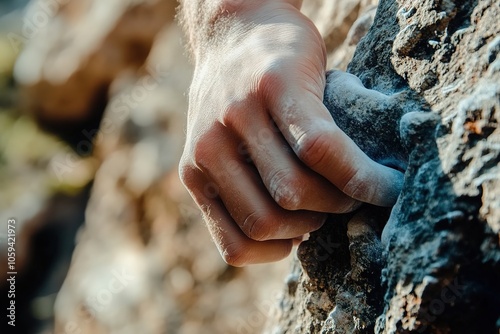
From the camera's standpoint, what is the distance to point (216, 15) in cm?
86

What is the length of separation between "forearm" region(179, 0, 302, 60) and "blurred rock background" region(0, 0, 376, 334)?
0.47 metres

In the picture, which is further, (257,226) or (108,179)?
(108,179)

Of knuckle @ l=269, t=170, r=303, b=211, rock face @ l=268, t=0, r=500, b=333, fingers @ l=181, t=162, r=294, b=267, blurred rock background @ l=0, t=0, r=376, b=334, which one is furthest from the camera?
blurred rock background @ l=0, t=0, r=376, b=334

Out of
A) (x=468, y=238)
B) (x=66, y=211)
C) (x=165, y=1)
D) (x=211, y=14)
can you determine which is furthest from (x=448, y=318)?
(x=66, y=211)

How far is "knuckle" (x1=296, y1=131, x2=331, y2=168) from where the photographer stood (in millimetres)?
585

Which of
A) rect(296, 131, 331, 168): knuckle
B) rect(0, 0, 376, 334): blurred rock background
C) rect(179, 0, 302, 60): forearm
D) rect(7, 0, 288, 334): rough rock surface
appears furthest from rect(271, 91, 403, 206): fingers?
rect(7, 0, 288, 334): rough rock surface

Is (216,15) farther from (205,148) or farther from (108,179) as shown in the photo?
(108,179)

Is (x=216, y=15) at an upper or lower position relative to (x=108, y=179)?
upper

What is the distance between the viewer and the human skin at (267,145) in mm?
607

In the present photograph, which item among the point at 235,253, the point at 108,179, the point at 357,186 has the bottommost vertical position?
the point at 108,179

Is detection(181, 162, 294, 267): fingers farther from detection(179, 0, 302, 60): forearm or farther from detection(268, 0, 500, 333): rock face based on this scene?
detection(179, 0, 302, 60): forearm

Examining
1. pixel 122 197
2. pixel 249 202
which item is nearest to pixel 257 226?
pixel 249 202

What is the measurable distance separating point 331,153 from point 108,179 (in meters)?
2.76

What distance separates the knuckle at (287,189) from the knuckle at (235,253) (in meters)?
0.13
